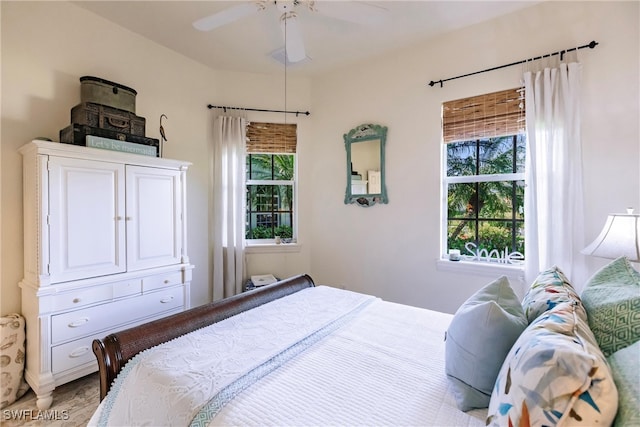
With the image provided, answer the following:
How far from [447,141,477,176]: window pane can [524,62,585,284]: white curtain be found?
0.45 m

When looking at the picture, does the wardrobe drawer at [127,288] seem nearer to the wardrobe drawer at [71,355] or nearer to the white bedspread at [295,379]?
the wardrobe drawer at [71,355]

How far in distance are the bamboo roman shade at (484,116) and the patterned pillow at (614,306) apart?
164 centimetres

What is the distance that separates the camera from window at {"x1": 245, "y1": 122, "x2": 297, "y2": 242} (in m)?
3.48

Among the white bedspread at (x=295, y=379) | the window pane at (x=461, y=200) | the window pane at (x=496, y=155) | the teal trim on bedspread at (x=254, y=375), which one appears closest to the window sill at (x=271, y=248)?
the window pane at (x=461, y=200)

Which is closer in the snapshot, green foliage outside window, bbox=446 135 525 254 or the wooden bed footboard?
the wooden bed footboard

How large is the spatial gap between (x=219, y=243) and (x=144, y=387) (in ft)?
7.54

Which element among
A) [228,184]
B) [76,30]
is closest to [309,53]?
[228,184]

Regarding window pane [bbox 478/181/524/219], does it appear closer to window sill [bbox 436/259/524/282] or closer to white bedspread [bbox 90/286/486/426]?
window sill [bbox 436/259/524/282]

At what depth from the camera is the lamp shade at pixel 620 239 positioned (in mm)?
1611

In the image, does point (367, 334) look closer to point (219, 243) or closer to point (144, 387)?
point (144, 387)

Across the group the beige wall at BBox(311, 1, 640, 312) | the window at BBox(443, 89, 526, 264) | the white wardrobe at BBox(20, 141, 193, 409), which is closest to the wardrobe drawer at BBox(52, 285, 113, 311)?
the white wardrobe at BBox(20, 141, 193, 409)

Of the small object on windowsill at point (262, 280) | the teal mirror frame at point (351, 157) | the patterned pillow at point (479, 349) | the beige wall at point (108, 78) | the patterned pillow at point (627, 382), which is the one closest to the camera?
the patterned pillow at point (627, 382)

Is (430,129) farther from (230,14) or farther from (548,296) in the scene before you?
(548,296)

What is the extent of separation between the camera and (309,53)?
3018mm
